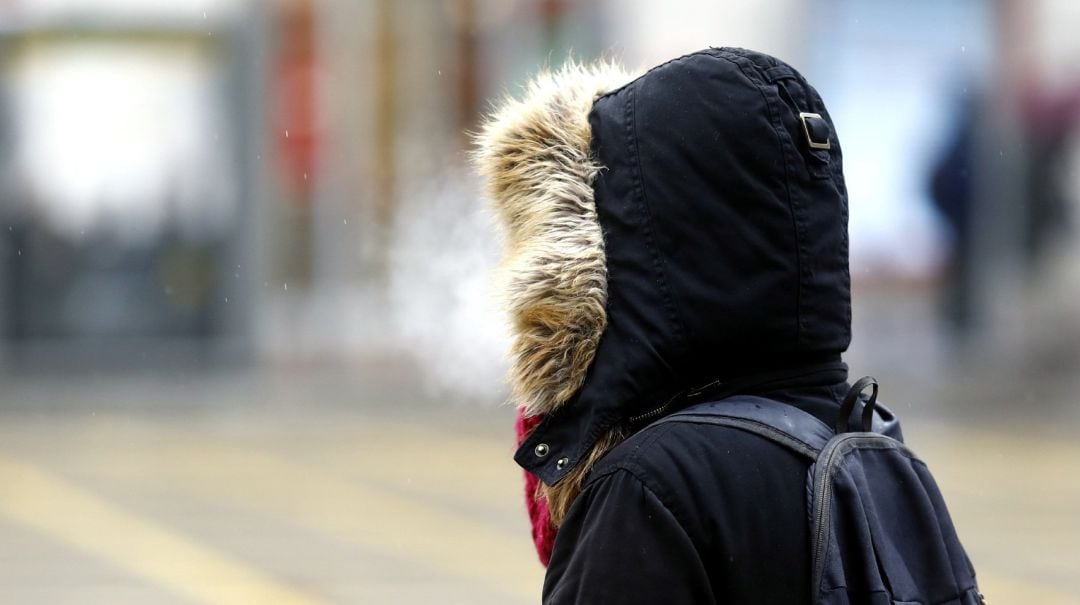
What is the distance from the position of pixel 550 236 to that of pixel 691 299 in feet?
0.61

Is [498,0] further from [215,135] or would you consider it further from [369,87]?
[215,135]

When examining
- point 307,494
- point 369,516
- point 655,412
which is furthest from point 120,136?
point 655,412

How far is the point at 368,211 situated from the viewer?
590 inches

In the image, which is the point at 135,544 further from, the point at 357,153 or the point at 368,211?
the point at 357,153

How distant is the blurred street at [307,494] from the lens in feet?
21.8

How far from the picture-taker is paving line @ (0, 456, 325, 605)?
640 cm

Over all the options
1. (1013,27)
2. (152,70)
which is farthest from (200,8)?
(1013,27)

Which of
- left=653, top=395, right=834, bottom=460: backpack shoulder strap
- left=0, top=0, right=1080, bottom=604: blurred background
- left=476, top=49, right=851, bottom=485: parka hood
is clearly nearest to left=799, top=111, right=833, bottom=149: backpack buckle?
left=476, top=49, right=851, bottom=485: parka hood

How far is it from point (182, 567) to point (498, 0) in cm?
976

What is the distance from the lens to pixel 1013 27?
47.5ft

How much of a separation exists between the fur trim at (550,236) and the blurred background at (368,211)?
8.47 m

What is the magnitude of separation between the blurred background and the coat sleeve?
28.7 feet

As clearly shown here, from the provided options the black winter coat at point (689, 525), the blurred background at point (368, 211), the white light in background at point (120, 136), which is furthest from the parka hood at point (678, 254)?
the white light in background at point (120, 136)

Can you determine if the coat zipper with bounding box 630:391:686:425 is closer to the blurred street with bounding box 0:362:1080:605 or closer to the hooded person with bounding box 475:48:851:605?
the hooded person with bounding box 475:48:851:605
